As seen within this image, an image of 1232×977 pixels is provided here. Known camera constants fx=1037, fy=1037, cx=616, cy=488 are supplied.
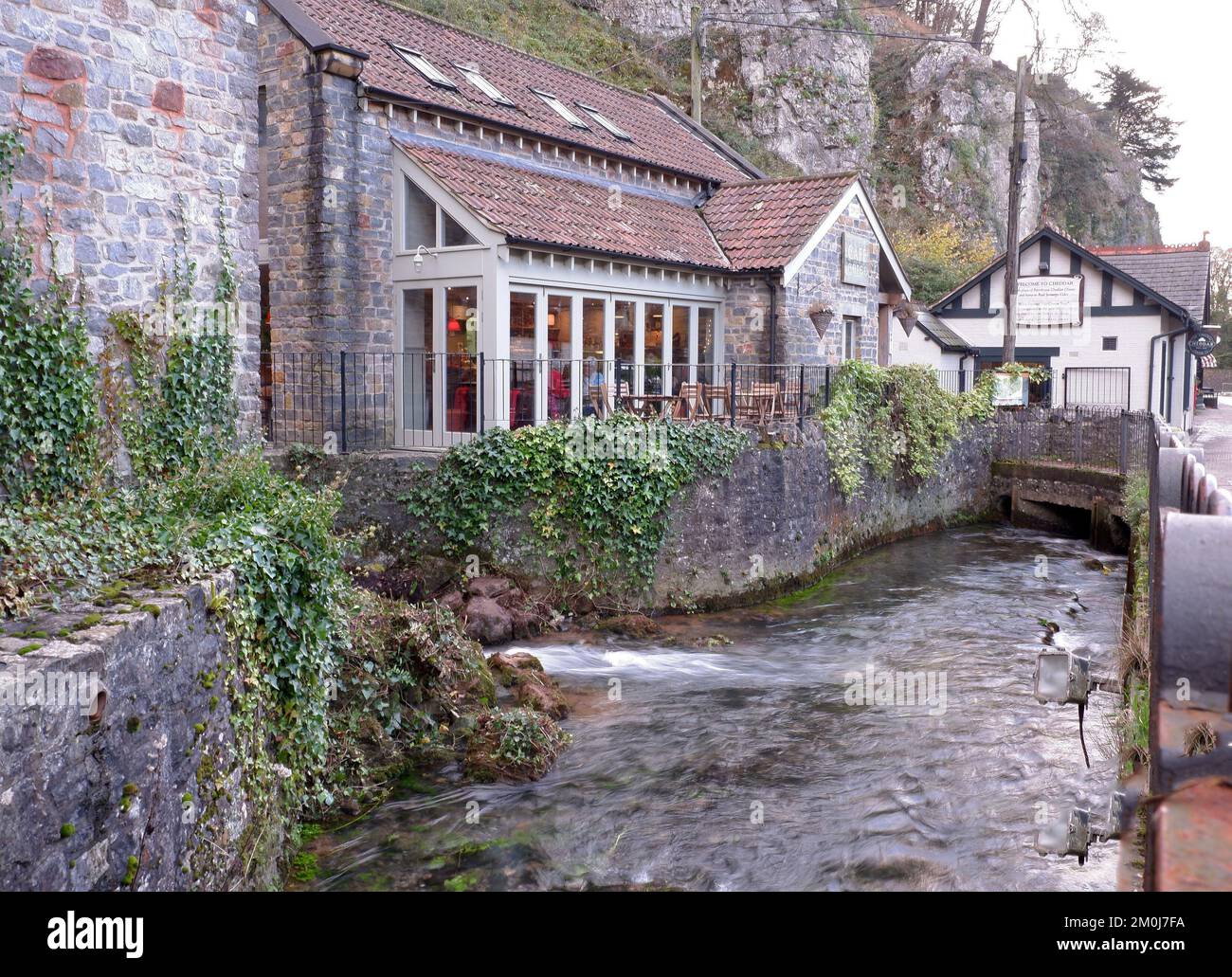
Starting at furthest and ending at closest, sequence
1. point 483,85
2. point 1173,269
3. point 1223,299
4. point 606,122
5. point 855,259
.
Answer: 1. point 1223,299
2. point 1173,269
3. point 855,259
4. point 606,122
5. point 483,85

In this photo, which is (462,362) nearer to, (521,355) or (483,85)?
(521,355)

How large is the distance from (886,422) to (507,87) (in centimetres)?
931

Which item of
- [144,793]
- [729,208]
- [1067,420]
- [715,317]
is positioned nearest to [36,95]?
[144,793]

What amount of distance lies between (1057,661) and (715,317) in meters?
14.4

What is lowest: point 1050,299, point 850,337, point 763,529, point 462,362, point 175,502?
point 763,529

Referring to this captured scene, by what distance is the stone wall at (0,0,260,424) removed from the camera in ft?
27.0

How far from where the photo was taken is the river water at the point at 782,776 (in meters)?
6.79

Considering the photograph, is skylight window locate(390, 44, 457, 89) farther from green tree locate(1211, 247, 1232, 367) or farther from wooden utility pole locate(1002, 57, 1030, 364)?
green tree locate(1211, 247, 1232, 367)

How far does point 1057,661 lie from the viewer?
6023 millimetres

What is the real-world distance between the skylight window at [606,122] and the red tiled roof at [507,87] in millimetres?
155

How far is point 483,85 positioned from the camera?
1823 cm

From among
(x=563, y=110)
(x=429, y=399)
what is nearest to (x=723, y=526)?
(x=429, y=399)

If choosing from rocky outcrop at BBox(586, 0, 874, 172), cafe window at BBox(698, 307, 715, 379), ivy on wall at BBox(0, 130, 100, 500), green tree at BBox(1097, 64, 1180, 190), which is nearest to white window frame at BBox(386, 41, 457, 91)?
cafe window at BBox(698, 307, 715, 379)
